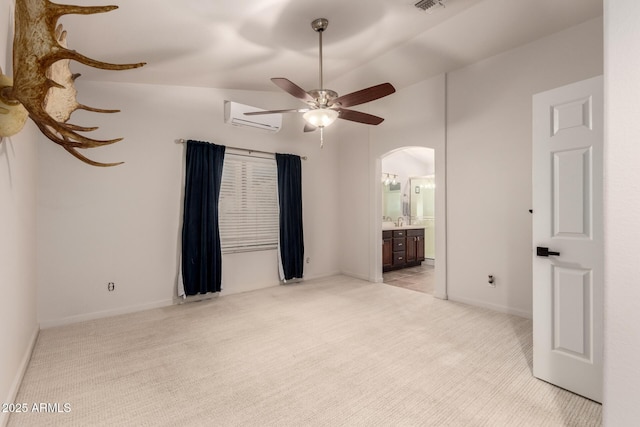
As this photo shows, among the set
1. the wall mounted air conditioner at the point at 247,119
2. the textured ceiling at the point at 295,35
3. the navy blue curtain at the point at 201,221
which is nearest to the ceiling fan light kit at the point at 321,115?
the textured ceiling at the point at 295,35

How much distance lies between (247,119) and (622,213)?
164 inches

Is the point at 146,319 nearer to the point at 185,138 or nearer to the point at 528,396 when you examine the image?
the point at 185,138

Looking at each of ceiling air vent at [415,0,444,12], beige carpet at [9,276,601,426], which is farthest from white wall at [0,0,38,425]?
ceiling air vent at [415,0,444,12]

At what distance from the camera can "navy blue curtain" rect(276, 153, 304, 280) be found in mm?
4910

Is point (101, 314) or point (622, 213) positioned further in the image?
point (101, 314)

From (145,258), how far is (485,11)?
4.58 metres

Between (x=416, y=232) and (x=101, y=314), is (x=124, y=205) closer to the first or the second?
(x=101, y=314)

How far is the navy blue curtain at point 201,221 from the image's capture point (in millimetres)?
3953

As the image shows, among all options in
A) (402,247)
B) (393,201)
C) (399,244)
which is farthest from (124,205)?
(393,201)

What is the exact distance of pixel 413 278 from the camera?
5.50m

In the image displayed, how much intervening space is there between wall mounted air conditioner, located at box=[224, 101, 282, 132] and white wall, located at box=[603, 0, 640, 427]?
12.7 feet

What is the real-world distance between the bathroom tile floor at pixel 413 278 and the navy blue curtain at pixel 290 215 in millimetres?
1656

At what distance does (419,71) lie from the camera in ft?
13.3

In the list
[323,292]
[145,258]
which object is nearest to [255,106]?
[145,258]
